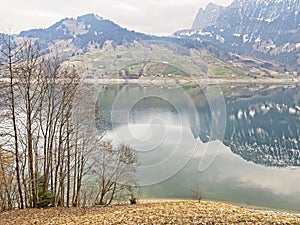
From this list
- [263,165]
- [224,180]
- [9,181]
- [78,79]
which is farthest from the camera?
[263,165]

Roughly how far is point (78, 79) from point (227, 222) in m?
10.7

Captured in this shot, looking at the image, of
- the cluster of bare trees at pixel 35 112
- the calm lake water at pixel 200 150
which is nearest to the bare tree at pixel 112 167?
the calm lake water at pixel 200 150

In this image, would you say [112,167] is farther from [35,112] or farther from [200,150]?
[200,150]

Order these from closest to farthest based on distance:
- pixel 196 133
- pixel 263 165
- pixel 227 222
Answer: pixel 227 222 → pixel 196 133 → pixel 263 165

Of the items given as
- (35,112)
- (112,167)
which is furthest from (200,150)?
(35,112)

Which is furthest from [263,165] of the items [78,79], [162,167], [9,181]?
→ [9,181]

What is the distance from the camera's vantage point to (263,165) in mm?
37906

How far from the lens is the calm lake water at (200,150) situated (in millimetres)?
21688

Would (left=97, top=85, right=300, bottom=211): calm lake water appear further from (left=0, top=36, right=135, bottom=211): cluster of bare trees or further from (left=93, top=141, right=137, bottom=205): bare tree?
(left=0, top=36, right=135, bottom=211): cluster of bare trees

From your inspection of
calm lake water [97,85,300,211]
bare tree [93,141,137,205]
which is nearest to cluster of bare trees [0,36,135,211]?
bare tree [93,141,137,205]

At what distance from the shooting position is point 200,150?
34656 millimetres

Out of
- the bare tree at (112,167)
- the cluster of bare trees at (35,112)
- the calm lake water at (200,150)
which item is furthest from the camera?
the calm lake water at (200,150)

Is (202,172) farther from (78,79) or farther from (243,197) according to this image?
(78,79)

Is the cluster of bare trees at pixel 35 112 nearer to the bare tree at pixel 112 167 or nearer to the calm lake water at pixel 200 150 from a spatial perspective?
the bare tree at pixel 112 167
